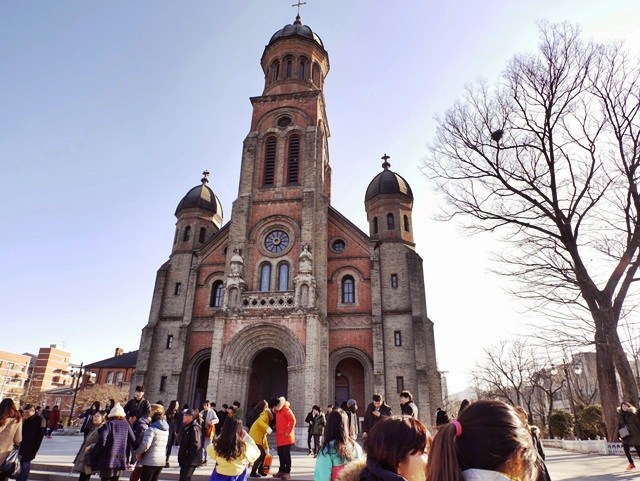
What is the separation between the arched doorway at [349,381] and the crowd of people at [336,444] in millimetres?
9483

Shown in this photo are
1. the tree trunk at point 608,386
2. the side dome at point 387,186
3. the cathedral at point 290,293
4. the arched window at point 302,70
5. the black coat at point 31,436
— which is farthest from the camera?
the arched window at point 302,70

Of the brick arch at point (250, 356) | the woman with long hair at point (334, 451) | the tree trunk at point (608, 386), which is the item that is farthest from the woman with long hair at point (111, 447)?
the brick arch at point (250, 356)

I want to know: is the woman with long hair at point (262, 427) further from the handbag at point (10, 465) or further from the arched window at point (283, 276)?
the arched window at point (283, 276)

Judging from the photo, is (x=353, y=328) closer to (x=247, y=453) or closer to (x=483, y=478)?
(x=247, y=453)

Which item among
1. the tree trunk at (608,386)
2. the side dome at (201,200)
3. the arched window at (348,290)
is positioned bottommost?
the tree trunk at (608,386)

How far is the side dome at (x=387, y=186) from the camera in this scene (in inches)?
1104

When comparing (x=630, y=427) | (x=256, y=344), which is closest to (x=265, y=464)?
(x=630, y=427)

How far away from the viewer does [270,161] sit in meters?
28.4

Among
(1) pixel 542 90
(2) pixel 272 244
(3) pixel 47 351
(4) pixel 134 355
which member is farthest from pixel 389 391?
(3) pixel 47 351

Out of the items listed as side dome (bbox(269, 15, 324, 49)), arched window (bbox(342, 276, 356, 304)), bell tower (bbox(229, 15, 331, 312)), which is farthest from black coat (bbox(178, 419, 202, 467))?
side dome (bbox(269, 15, 324, 49))

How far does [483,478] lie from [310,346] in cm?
1898

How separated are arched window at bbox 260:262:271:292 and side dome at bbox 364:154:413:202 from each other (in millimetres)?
8992

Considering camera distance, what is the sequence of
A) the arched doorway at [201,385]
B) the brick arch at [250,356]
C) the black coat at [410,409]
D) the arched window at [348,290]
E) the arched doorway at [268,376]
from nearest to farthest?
the black coat at [410,409]
the brick arch at [250,356]
the arched doorway at [268,376]
the arched doorway at [201,385]
the arched window at [348,290]

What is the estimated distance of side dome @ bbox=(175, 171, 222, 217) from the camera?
2973 cm
